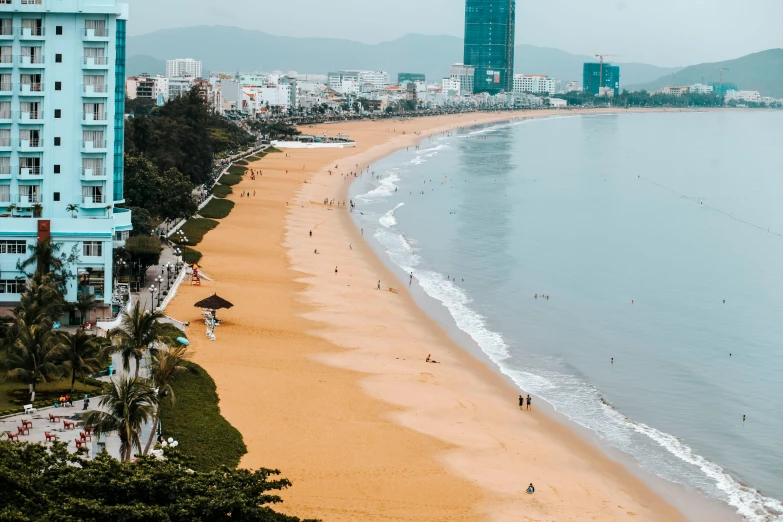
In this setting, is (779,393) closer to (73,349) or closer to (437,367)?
(437,367)

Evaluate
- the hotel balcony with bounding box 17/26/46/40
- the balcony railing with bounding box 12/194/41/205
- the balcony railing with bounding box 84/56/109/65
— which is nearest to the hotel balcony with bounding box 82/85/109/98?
the balcony railing with bounding box 84/56/109/65

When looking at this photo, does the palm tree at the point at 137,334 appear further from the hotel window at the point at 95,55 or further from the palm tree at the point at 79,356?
the hotel window at the point at 95,55

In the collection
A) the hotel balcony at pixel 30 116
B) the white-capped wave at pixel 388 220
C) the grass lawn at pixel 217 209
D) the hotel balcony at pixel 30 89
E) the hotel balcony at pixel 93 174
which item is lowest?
A: the white-capped wave at pixel 388 220

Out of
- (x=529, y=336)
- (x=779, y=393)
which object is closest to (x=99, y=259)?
(x=529, y=336)

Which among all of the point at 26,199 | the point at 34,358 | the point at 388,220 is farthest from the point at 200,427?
the point at 388,220

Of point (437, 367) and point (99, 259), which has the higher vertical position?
point (99, 259)

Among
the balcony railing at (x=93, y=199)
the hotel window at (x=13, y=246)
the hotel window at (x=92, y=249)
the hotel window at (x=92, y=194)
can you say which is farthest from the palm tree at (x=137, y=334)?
the hotel window at (x=92, y=194)

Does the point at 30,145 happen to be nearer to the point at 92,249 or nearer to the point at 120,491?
the point at 92,249
